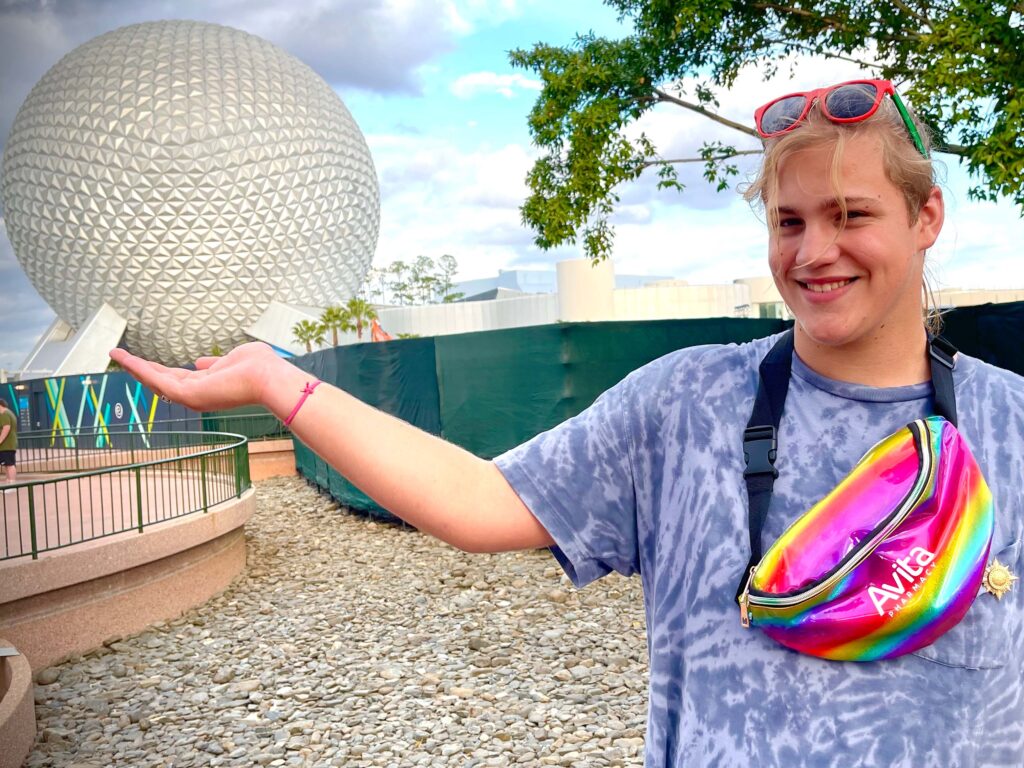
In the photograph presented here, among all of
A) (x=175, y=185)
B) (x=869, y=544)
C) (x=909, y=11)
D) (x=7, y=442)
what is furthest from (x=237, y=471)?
(x=175, y=185)

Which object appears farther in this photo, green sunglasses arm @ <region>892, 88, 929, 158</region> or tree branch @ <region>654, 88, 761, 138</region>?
tree branch @ <region>654, 88, 761, 138</region>

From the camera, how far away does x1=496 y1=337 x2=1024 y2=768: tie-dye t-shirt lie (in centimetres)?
126

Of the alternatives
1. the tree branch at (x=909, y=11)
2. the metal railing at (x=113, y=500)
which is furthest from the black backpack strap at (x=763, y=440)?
the tree branch at (x=909, y=11)

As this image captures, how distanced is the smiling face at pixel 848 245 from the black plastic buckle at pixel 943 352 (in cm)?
4

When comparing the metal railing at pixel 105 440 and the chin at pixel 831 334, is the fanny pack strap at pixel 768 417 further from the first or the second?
the metal railing at pixel 105 440

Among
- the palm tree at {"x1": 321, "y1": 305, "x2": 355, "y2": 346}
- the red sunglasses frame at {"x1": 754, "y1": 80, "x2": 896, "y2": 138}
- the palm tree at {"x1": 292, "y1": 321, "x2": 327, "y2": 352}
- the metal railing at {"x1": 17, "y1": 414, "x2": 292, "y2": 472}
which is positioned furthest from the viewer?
the palm tree at {"x1": 292, "y1": 321, "x2": 327, "y2": 352}

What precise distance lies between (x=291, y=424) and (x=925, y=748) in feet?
3.60

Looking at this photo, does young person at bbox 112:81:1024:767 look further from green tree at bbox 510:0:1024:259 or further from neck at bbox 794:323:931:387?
green tree at bbox 510:0:1024:259

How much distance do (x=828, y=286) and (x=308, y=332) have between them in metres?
48.1

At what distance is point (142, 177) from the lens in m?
44.8

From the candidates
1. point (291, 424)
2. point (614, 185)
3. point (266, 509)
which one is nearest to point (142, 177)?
point (266, 509)

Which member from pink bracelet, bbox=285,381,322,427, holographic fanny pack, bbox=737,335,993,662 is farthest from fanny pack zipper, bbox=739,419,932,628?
pink bracelet, bbox=285,381,322,427

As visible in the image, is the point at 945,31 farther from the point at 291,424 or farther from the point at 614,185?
the point at 291,424

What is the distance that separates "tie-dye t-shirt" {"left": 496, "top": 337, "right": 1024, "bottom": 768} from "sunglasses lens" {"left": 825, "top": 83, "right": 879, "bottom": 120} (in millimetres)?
391
